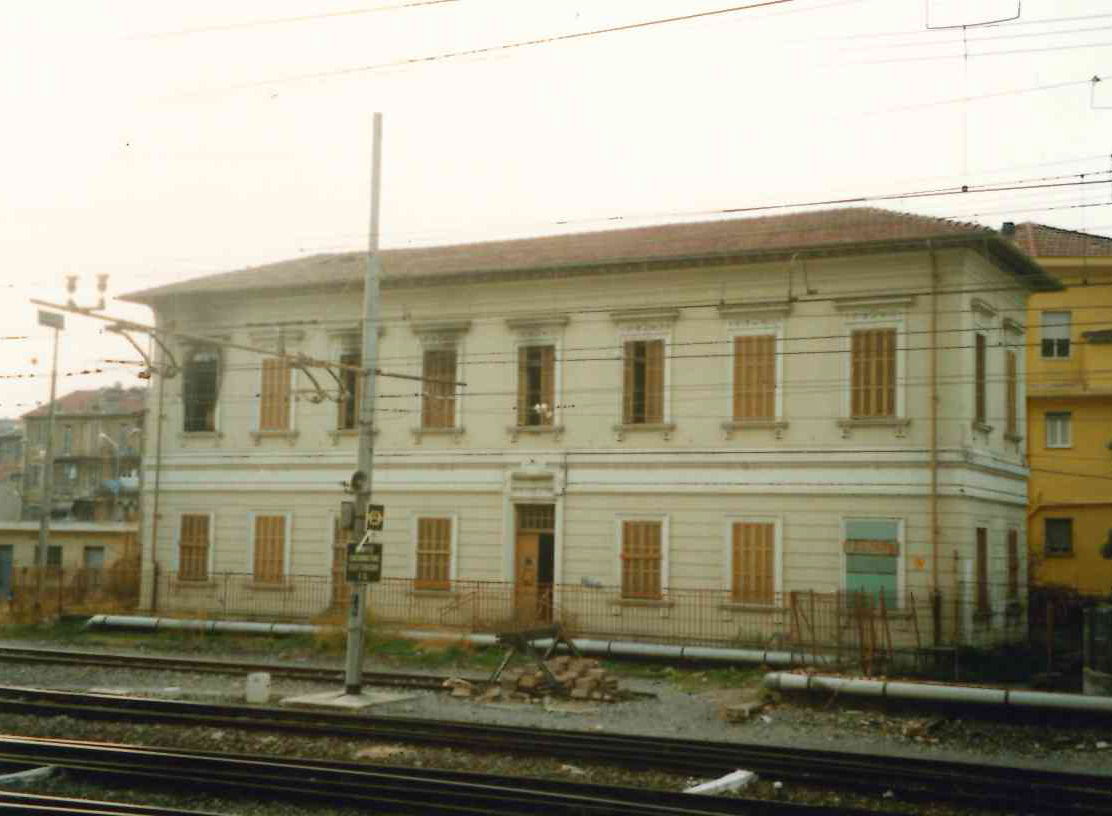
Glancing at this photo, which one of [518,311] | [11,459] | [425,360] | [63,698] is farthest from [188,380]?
[11,459]

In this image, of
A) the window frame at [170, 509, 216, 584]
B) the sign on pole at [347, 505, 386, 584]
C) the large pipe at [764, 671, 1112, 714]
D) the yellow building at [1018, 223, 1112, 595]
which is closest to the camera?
the large pipe at [764, 671, 1112, 714]

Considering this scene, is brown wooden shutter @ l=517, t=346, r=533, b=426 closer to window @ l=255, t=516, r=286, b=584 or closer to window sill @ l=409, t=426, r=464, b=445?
window sill @ l=409, t=426, r=464, b=445

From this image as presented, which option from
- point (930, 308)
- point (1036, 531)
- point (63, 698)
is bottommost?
point (63, 698)

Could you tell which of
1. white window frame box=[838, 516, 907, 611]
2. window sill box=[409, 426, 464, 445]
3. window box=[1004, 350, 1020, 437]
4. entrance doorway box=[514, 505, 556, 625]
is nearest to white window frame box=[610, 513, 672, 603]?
entrance doorway box=[514, 505, 556, 625]

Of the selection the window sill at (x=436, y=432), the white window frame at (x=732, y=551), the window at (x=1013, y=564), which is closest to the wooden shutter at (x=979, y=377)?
the window at (x=1013, y=564)

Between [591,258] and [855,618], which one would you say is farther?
[591,258]

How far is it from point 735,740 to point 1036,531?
1088 inches

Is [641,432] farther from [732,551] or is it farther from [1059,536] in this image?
[1059,536]

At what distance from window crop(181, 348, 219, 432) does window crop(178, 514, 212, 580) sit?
8.13 feet

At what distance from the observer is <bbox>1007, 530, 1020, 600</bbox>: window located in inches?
1107

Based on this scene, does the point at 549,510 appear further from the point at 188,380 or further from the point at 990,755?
the point at 990,755

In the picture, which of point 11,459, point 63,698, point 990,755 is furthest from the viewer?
point 11,459

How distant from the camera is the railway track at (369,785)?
11.3m

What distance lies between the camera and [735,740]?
53.1 feet
